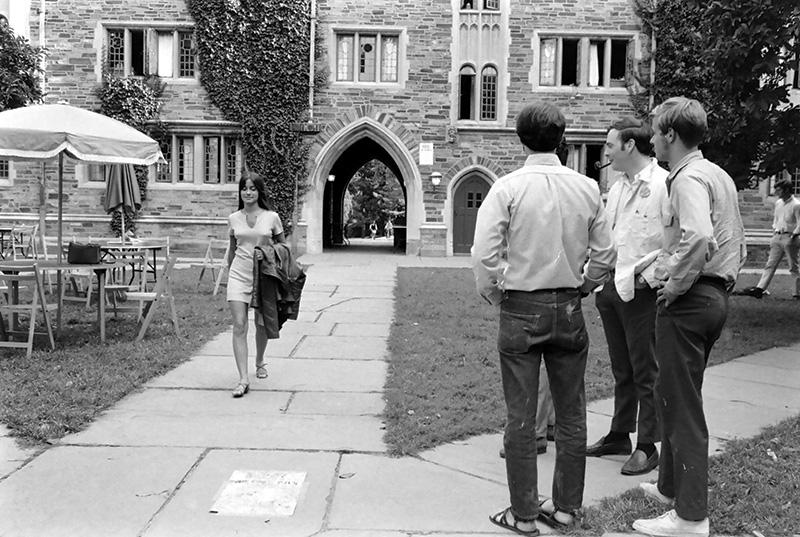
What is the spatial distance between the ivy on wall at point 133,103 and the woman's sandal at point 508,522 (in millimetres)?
18730

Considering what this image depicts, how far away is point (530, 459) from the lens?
3350 mm

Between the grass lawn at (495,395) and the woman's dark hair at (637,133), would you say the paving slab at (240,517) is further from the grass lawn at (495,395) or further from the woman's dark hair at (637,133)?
the woman's dark hair at (637,133)

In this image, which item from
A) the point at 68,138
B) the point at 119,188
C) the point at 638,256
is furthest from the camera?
the point at 119,188

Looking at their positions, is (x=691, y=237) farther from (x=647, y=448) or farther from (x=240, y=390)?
(x=240, y=390)

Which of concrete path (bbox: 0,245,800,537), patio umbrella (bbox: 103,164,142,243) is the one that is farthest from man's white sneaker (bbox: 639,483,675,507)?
patio umbrella (bbox: 103,164,142,243)

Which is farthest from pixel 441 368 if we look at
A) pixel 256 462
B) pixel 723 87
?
pixel 723 87

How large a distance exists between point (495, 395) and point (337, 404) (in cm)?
123

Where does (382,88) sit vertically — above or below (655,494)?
above

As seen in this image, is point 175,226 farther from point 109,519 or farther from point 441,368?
point 109,519

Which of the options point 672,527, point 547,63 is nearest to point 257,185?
point 672,527

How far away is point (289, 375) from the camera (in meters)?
6.71

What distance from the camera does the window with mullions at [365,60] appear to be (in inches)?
827

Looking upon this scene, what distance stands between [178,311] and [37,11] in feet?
48.4

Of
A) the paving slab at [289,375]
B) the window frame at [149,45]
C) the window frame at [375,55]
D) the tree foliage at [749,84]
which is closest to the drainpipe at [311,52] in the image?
the window frame at [375,55]
